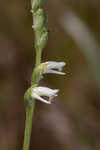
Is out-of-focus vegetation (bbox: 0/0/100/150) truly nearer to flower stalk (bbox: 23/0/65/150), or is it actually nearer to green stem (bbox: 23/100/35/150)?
flower stalk (bbox: 23/0/65/150)

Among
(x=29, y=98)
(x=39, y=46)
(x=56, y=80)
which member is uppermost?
(x=39, y=46)

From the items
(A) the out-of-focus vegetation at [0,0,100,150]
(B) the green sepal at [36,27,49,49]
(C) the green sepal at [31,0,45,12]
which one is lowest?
(A) the out-of-focus vegetation at [0,0,100,150]

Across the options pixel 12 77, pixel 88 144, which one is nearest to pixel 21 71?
pixel 12 77

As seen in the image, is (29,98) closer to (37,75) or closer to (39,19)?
(37,75)

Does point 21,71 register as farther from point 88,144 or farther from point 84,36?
point 88,144

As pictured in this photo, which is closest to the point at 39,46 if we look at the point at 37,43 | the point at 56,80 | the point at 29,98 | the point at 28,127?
the point at 37,43

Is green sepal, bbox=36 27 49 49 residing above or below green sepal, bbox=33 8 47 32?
below

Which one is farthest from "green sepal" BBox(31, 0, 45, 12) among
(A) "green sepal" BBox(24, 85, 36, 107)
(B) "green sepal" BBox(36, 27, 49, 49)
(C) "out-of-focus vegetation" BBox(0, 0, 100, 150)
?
(C) "out-of-focus vegetation" BBox(0, 0, 100, 150)

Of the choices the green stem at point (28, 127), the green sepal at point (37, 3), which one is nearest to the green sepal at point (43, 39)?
the green sepal at point (37, 3)
